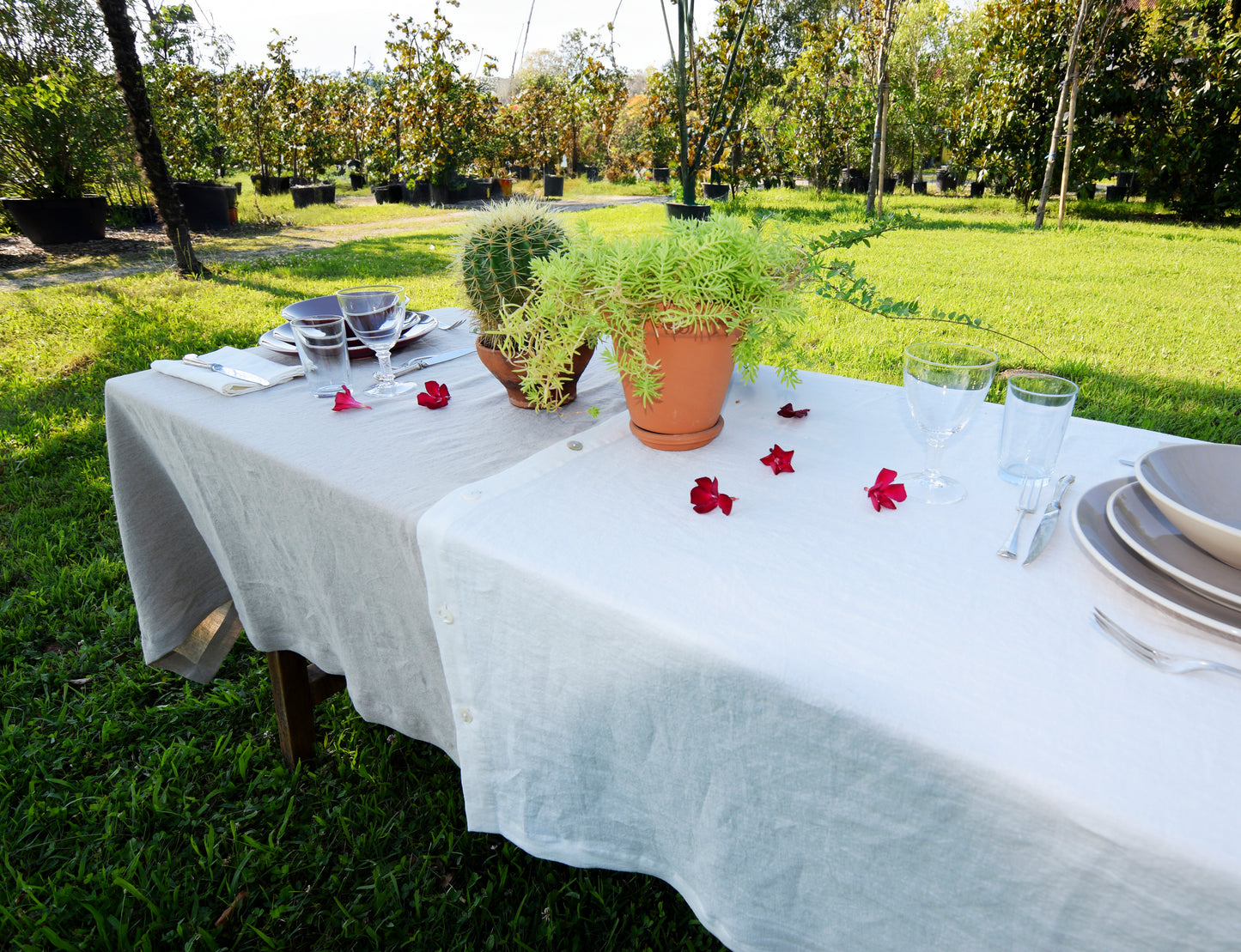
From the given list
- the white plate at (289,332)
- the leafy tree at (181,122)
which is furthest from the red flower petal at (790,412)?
the leafy tree at (181,122)

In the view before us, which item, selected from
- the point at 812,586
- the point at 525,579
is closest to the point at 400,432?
the point at 525,579

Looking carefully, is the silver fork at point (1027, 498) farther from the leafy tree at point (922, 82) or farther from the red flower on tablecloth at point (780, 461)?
the leafy tree at point (922, 82)

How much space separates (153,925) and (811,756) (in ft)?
4.93

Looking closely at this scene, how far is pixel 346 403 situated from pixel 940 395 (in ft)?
3.43

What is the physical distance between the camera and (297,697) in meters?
1.69

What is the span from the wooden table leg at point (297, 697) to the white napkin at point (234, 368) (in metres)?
0.63

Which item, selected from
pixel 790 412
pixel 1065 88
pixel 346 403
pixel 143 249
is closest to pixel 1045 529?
pixel 790 412

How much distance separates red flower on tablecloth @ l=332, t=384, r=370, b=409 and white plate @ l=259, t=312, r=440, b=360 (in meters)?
0.27

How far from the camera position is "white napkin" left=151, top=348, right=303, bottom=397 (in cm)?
143

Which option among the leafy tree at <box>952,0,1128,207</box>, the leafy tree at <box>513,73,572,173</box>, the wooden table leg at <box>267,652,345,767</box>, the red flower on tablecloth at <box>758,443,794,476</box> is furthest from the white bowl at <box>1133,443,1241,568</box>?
the leafy tree at <box>513,73,572,173</box>

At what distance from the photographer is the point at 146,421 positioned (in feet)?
4.84

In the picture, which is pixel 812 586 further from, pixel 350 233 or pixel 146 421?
pixel 350 233

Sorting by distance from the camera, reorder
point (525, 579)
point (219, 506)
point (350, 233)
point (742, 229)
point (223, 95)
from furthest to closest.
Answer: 1. point (223, 95)
2. point (350, 233)
3. point (219, 506)
4. point (742, 229)
5. point (525, 579)

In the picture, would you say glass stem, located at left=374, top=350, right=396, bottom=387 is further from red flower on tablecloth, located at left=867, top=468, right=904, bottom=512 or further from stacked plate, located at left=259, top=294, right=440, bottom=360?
red flower on tablecloth, located at left=867, top=468, right=904, bottom=512
